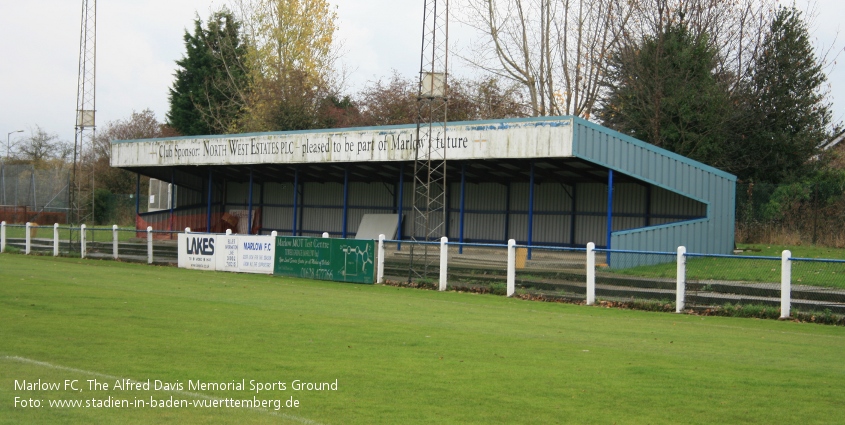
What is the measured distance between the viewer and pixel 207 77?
66062mm

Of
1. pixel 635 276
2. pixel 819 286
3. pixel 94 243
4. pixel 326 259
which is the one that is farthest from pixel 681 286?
pixel 94 243

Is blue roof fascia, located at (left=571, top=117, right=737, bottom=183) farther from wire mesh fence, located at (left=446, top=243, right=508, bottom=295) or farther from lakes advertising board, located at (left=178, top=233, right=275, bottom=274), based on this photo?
lakes advertising board, located at (left=178, top=233, right=275, bottom=274)

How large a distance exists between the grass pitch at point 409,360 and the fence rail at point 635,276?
38.8 inches

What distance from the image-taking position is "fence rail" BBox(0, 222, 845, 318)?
17250 millimetres

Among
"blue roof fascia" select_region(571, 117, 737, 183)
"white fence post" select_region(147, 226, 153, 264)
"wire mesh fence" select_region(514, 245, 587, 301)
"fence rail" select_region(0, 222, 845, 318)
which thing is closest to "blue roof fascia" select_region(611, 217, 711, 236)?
"blue roof fascia" select_region(571, 117, 737, 183)

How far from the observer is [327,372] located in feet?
30.6

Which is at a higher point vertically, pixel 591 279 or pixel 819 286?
pixel 819 286

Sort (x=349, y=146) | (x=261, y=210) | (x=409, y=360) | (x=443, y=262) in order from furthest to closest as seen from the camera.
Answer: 1. (x=261, y=210)
2. (x=349, y=146)
3. (x=443, y=262)
4. (x=409, y=360)

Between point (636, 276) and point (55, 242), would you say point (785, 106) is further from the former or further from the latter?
point (55, 242)

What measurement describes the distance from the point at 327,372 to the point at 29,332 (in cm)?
479

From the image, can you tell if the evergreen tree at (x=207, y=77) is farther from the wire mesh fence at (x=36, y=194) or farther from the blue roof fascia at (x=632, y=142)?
the blue roof fascia at (x=632, y=142)

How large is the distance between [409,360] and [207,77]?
59.3 metres

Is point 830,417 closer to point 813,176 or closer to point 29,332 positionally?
point 29,332

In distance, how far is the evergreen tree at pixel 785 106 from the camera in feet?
124
